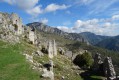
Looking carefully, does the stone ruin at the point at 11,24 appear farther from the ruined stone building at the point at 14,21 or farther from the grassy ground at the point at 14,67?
the grassy ground at the point at 14,67

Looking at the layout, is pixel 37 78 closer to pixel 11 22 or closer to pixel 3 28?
pixel 3 28

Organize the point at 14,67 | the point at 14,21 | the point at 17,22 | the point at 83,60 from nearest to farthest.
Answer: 1. the point at 14,67
2. the point at 14,21
3. the point at 17,22
4. the point at 83,60

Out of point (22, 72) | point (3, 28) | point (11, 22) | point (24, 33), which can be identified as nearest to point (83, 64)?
point (24, 33)

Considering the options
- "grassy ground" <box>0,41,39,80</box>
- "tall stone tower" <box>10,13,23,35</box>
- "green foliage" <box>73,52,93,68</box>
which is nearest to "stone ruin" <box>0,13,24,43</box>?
"tall stone tower" <box>10,13,23,35</box>

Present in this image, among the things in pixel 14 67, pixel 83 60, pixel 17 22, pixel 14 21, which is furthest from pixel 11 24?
pixel 14 67

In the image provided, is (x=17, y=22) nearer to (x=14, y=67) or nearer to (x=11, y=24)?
(x=11, y=24)

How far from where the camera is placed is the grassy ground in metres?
30.5

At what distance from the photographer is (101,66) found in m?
58.9

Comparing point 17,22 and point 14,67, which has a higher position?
point 17,22

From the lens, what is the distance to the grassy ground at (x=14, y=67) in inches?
1199

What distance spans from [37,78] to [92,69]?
32977 mm

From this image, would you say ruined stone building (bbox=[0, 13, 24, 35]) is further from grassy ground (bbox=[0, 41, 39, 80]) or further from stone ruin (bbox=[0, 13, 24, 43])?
grassy ground (bbox=[0, 41, 39, 80])

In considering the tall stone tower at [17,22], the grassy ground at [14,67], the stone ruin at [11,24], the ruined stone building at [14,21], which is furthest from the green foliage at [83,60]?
the grassy ground at [14,67]

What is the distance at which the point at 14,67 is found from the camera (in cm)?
3378
